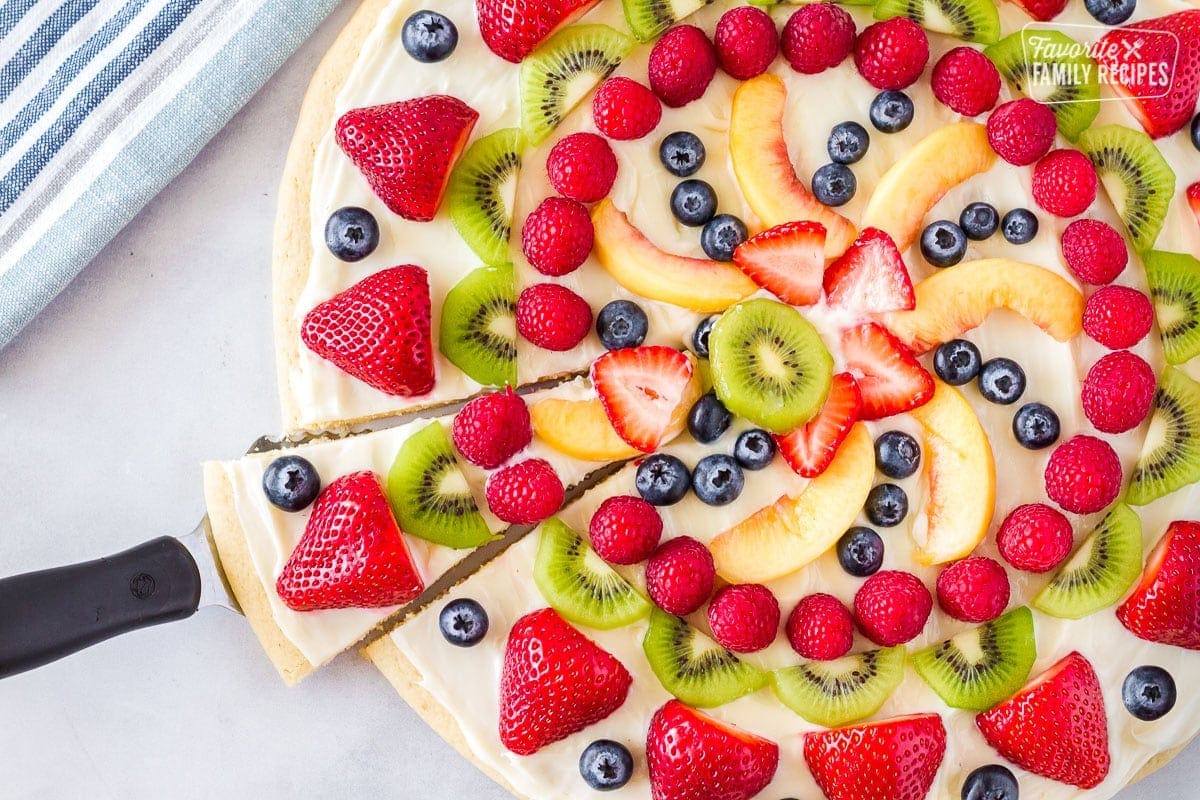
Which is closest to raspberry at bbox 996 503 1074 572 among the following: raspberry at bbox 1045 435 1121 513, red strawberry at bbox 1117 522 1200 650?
raspberry at bbox 1045 435 1121 513

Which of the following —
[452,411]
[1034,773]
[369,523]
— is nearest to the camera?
[369,523]

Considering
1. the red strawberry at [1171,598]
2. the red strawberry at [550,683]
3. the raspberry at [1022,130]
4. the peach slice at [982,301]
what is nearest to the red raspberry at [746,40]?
the raspberry at [1022,130]

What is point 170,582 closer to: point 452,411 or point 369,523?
point 369,523

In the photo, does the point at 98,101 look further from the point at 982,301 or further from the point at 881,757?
the point at 881,757

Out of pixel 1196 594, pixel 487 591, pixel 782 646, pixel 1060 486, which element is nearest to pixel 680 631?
pixel 782 646

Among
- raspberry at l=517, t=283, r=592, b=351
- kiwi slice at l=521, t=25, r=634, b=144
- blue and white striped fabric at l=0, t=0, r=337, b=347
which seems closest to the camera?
raspberry at l=517, t=283, r=592, b=351

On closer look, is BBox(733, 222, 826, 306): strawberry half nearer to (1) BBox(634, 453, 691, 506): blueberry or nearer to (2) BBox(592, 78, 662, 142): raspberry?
(2) BBox(592, 78, 662, 142): raspberry
